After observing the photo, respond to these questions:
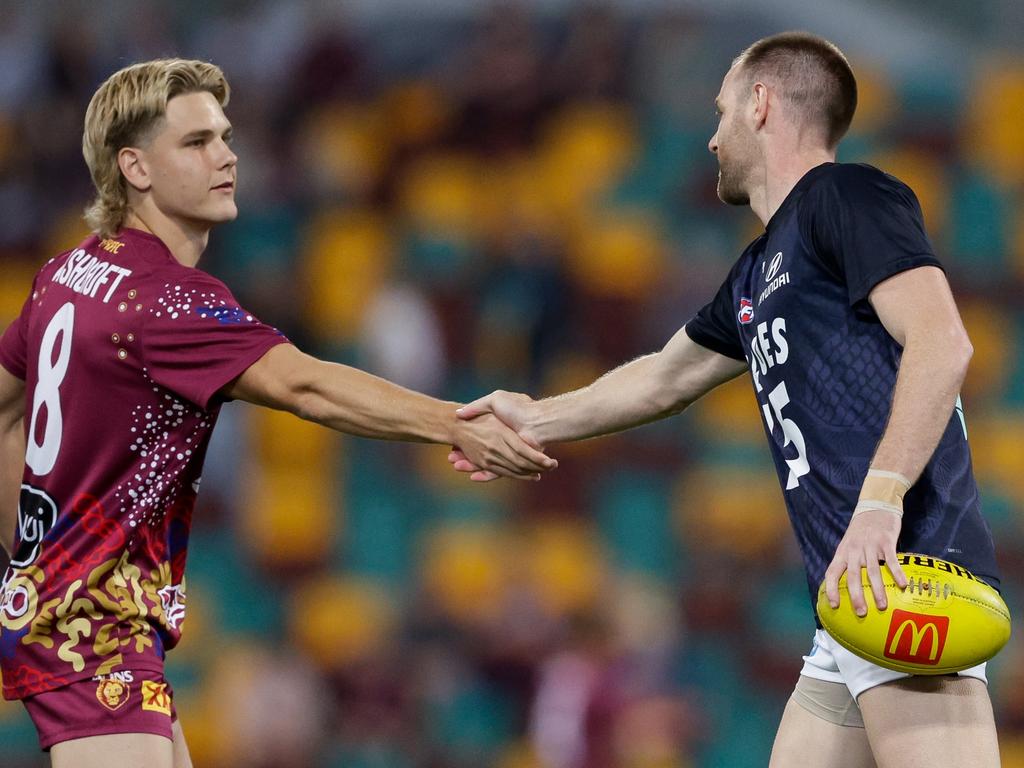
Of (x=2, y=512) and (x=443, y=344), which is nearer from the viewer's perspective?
(x=2, y=512)

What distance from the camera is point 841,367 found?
354cm

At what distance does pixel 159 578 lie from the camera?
404cm

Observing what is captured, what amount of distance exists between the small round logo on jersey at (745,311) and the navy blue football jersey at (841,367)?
0.43 feet

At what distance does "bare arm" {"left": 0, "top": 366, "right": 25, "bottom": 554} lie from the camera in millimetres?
4363

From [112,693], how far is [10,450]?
0.95 m

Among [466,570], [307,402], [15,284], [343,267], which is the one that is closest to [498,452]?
[307,402]

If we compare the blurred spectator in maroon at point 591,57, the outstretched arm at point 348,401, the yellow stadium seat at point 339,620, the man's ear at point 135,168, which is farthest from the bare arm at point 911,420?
the blurred spectator in maroon at point 591,57

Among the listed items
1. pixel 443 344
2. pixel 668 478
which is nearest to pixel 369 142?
pixel 443 344

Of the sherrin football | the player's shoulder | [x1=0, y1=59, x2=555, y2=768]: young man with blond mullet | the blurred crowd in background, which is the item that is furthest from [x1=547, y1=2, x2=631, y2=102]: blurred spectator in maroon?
the sherrin football

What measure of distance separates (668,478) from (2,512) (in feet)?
19.1

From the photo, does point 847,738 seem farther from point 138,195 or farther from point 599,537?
→ point 599,537

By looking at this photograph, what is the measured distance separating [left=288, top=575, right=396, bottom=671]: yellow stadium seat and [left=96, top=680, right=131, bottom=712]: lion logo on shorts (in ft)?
16.2

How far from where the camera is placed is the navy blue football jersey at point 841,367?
3426mm

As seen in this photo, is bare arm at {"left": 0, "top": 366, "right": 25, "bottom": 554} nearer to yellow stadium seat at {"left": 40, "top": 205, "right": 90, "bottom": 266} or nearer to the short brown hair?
the short brown hair
